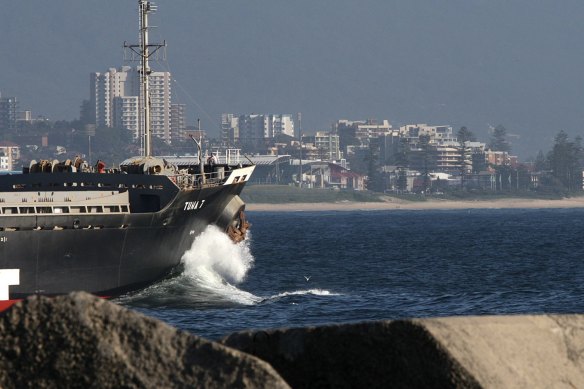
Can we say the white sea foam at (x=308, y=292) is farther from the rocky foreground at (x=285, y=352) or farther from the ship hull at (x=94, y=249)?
the rocky foreground at (x=285, y=352)

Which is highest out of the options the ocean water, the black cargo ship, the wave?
the black cargo ship

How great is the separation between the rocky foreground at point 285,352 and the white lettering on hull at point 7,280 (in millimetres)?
39796

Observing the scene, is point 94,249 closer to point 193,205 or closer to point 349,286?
point 193,205

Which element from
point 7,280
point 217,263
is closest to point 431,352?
point 7,280

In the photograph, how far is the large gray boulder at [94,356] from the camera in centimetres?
802

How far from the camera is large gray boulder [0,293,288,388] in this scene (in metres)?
8.02

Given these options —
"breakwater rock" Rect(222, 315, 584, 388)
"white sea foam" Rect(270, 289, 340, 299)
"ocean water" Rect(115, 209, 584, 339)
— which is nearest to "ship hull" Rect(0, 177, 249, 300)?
"ocean water" Rect(115, 209, 584, 339)

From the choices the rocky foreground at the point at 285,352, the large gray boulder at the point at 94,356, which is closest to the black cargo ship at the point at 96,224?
the rocky foreground at the point at 285,352

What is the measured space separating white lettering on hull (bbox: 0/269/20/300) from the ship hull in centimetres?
8

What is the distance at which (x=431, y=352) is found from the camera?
28.3ft

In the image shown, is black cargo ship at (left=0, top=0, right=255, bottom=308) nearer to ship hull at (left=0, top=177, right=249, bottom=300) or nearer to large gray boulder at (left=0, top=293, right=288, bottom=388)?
ship hull at (left=0, top=177, right=249, bottom=300)

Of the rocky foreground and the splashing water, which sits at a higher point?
the rocky foreground

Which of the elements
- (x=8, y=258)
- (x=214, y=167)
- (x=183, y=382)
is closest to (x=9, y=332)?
(x=183, y=382)

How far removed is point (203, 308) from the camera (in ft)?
164
